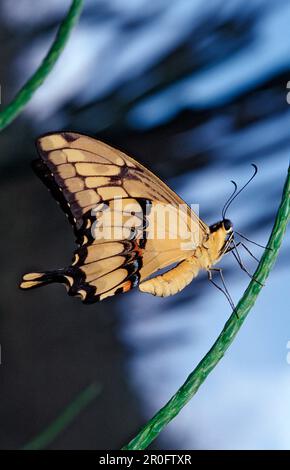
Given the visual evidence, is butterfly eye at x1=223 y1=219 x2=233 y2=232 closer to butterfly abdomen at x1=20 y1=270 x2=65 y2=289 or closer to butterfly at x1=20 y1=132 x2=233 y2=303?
butterfly at x1=20 y1=132 x2=233 y2=303

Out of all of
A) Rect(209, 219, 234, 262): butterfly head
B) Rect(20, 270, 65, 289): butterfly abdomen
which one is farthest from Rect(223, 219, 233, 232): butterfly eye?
Rect(20, 270, 65, 289): butterfly abdomen

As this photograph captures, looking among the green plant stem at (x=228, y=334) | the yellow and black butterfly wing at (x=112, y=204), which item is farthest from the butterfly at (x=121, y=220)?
the green plant stem at (x=228, y=334)

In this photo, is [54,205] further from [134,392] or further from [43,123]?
[134,392]

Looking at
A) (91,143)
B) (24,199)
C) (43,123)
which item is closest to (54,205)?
(24,199)

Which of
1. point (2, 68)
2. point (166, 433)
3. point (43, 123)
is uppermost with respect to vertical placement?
point (2, 68)

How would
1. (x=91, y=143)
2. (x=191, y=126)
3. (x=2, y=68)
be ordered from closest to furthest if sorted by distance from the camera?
(x=91, y=143) < (x=191, y=126) < (x=2, y=68)

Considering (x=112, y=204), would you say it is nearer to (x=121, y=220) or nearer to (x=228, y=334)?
(x=121, y=220)

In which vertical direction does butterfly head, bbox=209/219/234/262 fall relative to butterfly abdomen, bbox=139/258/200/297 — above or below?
above

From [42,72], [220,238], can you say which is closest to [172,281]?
[220,238]
